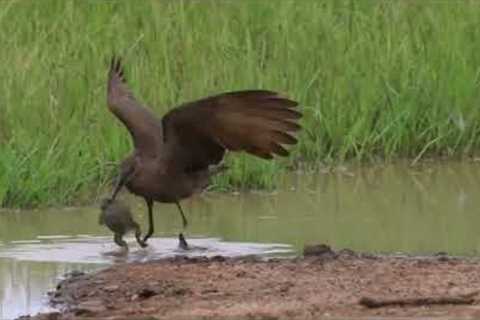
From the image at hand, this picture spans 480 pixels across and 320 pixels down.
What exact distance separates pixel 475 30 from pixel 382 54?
31.4 inches

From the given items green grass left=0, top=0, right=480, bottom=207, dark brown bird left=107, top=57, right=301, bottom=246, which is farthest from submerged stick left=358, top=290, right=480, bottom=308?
green grass left=0, top=0, right=480, bottom=207

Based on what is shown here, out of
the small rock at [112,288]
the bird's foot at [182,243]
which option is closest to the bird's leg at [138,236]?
the bird's foot at [182,243]

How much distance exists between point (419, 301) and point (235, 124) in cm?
166

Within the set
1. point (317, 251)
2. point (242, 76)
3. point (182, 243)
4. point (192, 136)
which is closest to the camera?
Result: point (317, 251)

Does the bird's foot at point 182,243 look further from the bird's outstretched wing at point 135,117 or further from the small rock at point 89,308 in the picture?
the small rock at point 89,308

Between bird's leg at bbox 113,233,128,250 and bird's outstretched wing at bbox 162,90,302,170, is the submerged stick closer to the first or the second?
bird's outstretched wing at bbox 162,90,302,170

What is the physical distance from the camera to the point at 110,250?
28.7 feet

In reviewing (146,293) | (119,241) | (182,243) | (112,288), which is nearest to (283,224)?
(182,243)

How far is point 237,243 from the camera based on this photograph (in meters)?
8.74

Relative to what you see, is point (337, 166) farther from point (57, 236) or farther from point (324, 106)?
point (57, 236)

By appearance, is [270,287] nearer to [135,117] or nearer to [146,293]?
[146,293]

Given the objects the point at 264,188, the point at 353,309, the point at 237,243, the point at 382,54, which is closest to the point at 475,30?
the point at 382,54

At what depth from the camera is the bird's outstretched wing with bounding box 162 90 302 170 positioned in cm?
797

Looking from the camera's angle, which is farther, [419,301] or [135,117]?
[135,117]
